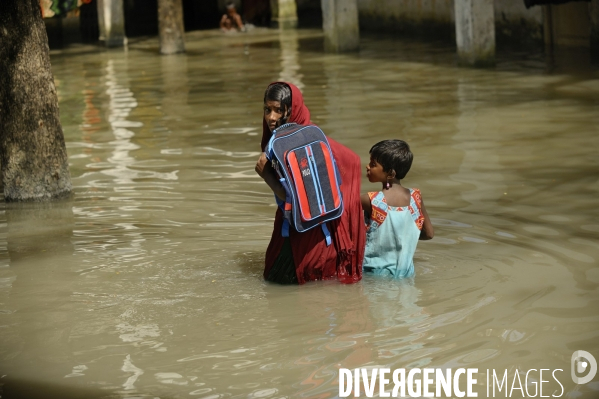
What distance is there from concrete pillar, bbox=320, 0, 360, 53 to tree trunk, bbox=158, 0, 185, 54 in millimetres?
3568

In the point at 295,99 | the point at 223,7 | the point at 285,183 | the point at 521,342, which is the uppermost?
the point at 223,7

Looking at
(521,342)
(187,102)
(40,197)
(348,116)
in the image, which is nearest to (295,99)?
(521,342)

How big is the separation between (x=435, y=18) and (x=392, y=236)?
15.4 metres

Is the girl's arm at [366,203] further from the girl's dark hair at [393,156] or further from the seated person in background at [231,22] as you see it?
the seated person in background at [231,22]

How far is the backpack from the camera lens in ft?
16.1

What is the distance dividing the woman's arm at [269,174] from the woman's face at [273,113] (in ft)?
0.58

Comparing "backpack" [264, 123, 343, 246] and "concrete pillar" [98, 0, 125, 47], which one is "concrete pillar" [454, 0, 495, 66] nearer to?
"concrete pillar" [98, 0, 125, 47]

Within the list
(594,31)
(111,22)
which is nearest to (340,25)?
(594,31)

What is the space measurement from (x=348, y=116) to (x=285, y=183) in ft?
21.0

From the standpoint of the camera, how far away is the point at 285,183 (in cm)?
496

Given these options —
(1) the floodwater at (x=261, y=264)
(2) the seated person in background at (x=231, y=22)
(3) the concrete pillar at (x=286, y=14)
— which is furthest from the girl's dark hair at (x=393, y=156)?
(2) the seated person in background at (x=231, y=22)

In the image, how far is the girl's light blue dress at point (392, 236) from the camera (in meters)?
5.17

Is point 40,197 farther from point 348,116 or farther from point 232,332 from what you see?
point 348,116

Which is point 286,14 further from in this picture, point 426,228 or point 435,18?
point 426,228
